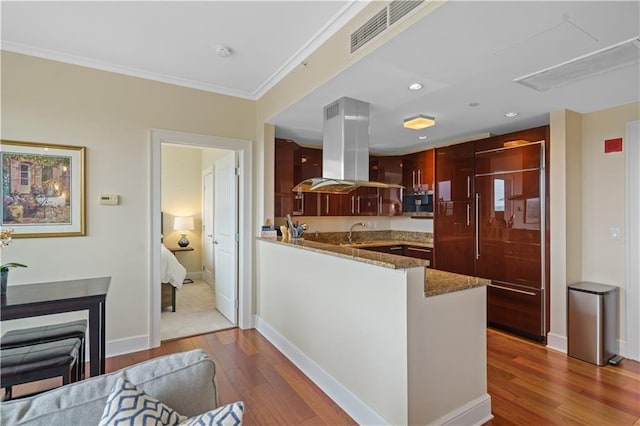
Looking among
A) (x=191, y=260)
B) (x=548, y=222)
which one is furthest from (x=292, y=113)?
(x=191, y=260)

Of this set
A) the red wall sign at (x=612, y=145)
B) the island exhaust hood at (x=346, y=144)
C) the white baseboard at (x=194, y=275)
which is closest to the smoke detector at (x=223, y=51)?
the island exhaust hood at (x=346, y=144)

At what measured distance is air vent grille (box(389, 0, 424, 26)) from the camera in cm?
173

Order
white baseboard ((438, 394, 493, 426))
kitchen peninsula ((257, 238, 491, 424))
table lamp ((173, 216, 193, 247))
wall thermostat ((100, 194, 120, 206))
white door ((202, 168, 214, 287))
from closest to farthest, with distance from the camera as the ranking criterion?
kitchen peninsula ((257, 238, 491, 424)) < white baseboard ((438, 394, 493, 426)) < wall thermostat ((100, 194, 120, 206)) < white door ((202, 168, 214, 287)) < table lamp ((173, 216, 193, 247))

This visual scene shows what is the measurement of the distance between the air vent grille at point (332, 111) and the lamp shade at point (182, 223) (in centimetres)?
442

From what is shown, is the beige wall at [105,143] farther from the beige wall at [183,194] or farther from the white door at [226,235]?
the beige wall at [183,194]

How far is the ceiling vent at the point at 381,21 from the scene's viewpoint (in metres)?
1.76

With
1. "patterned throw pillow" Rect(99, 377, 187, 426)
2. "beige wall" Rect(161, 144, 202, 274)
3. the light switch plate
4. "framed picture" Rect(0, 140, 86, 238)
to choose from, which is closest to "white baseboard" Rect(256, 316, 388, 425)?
"patterned throw pillow" Rect(99, 377, 187, 426)

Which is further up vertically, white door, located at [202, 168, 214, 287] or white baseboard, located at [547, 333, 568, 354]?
white door, located at [202, 168, 214, 287]

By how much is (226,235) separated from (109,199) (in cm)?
141

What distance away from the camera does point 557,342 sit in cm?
326

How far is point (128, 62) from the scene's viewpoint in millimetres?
3010

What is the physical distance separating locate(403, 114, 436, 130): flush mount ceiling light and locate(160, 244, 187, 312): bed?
137 inches

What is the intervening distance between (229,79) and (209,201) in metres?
2.85

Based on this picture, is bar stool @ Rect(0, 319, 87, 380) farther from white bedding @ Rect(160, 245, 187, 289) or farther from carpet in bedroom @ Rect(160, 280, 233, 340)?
white bedding @ Rect(160, 245, 187, 289)
